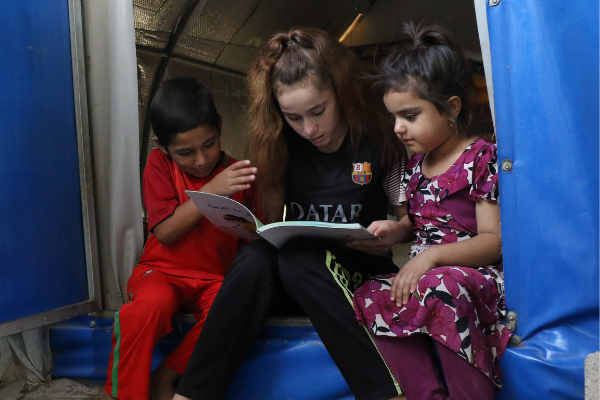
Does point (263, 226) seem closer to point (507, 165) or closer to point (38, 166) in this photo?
point (507, 165)

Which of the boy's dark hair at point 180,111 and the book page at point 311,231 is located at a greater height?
the boy's dark hair at point 180,111

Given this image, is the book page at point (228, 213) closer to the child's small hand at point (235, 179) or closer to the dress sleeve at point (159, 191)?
the child's small hand at point (235, 179)

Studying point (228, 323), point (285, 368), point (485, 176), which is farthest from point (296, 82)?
point (285, 368)

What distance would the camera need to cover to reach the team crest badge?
154cm

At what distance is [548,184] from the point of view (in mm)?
1174

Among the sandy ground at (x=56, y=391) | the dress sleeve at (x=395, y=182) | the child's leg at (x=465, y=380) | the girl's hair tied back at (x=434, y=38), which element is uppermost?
the girl's hair tied back at (x=434, y=38)

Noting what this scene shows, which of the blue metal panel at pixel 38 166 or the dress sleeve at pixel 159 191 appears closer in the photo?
the blue metal panel at pixel 38 166

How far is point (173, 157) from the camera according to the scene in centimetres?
169

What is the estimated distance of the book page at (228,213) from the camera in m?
1.34

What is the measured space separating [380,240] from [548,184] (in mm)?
420

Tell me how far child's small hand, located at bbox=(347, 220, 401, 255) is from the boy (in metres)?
0.37

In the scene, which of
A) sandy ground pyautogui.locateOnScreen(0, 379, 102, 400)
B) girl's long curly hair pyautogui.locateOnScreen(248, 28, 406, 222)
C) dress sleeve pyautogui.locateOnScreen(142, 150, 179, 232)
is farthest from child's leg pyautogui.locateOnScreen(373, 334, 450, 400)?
sandy ground pyautogui.locateOnScreen(0, 379, 102, 400)

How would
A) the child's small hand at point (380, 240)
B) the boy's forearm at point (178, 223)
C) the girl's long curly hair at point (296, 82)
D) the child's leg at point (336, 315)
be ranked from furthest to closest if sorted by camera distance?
the boy's forearm at point (178, 223) < the girl's long curly hair at point (296, 82) < the child's small hand at point (380, 240) < the child's leg at point (336, 315)

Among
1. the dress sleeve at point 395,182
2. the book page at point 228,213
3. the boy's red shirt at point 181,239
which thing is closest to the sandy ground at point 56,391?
the boy's red shirt at point 181,239
